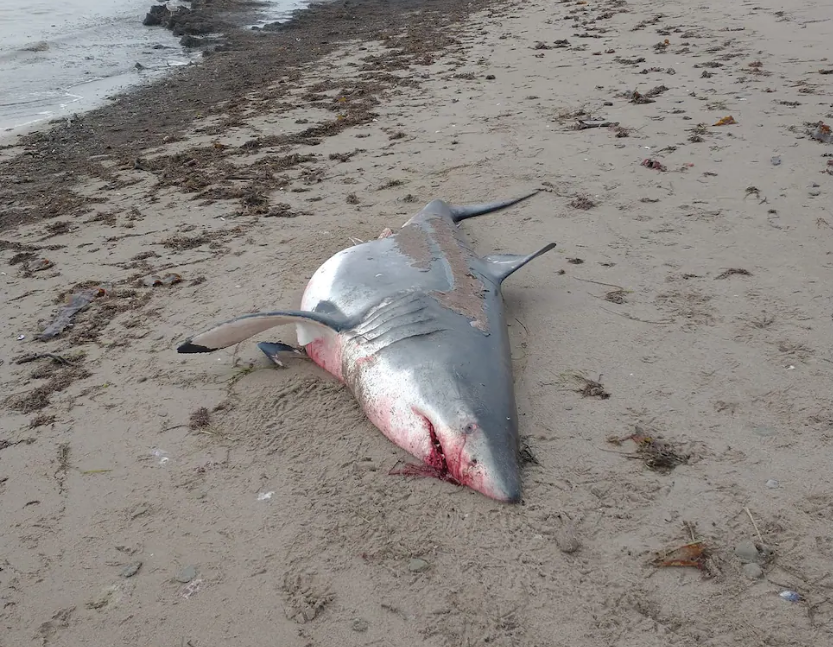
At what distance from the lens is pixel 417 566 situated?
2.57 m

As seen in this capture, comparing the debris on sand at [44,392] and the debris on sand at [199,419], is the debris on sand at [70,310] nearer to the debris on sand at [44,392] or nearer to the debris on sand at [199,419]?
the debris on sand at [44,392]

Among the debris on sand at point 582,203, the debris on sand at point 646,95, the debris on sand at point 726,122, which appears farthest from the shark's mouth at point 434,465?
the debris on sand at point 646,95

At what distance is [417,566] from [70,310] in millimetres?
3248

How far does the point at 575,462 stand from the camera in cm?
303

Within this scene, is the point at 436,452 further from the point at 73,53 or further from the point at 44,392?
the point at 73,53

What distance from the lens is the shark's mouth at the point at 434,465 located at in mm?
2892

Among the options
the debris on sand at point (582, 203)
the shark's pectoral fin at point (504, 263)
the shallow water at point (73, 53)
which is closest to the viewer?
the shark's pectoral fin at point (504, 263)

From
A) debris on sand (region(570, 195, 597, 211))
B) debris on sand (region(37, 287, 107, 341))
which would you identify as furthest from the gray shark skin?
debris on sand (region(570, 195, 597, 211))

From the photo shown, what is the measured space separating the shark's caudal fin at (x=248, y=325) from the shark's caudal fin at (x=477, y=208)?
6.34 ft

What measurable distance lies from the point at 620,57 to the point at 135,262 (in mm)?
7577

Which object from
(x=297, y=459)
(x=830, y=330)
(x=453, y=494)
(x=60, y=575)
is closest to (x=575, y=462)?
(x=453, y=494)

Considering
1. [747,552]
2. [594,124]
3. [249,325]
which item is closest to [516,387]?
[747,552]

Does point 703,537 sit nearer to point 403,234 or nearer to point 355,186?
point 403,234

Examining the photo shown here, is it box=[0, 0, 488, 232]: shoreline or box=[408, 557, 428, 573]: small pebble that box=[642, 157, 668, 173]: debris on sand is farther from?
box=[0, 0, 488, 232]: shoreline
